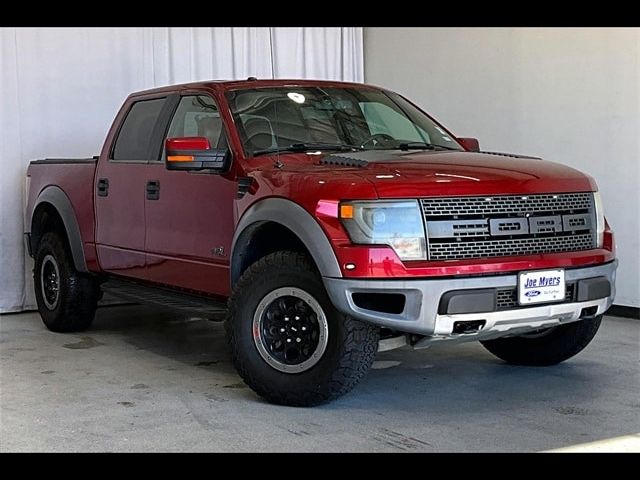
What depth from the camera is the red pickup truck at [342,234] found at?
4.24 m

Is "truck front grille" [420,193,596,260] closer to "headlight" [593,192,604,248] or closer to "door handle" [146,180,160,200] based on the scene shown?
"headlight" [593,192,604,248]

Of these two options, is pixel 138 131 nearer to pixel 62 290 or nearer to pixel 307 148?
pixel 62 290

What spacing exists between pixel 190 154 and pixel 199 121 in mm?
699

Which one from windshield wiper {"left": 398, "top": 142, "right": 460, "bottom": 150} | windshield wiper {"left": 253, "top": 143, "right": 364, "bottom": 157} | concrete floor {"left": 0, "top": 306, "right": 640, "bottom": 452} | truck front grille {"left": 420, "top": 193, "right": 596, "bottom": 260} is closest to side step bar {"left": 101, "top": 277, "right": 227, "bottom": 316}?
concrete floor {"left": 0, "top": 306, "right": 640, "bottom": 452}

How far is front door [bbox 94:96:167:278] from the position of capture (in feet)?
19.4

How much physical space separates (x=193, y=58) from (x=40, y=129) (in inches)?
64.2

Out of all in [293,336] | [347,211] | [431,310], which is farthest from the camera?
[293,336]

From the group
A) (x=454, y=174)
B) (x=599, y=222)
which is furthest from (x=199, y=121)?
(x=599, y=222)

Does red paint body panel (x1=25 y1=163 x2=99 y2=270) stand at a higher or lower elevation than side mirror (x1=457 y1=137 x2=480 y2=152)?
lower

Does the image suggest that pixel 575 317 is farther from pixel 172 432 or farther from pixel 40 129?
pixel 40 129

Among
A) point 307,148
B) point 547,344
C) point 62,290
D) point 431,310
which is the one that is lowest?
point 547,344

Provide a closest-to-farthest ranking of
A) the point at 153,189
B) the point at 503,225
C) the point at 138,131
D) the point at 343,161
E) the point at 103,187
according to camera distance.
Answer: the point at 503,225
the point at 343,161
the point at 153,189
the point at 138,131
the point at 103,187

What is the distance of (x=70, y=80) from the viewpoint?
26.7 feet
